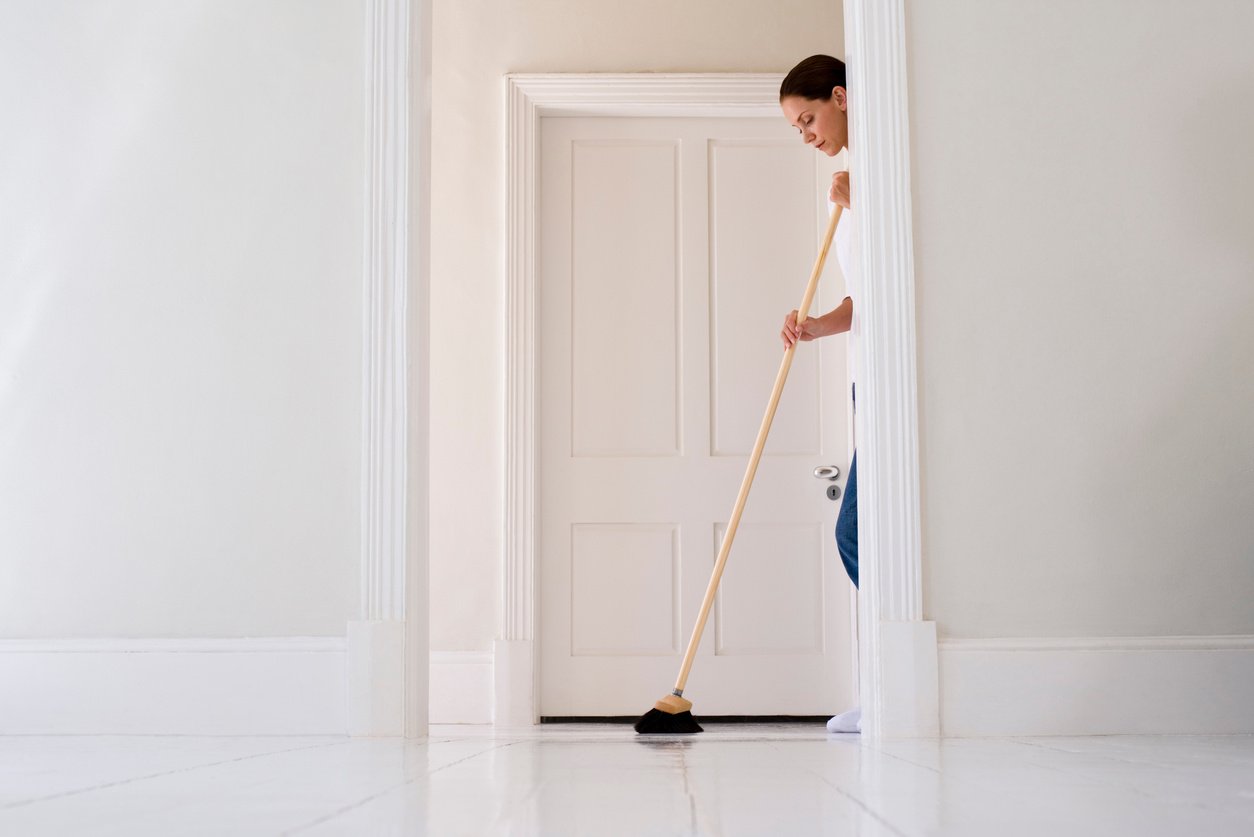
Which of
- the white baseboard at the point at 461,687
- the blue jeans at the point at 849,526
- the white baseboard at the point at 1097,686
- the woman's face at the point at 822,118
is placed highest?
the woman's face at the point at 822,118

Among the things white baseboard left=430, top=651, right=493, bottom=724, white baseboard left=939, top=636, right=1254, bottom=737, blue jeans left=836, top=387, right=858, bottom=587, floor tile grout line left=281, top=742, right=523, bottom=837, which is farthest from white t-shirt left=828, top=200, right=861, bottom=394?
white baseboard left=430, top=651, right=493, bottom=724

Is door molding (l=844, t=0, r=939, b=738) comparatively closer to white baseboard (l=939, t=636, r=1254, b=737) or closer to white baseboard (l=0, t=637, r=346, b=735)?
white baseboard (l=939, t=636, r=1254, b=737)

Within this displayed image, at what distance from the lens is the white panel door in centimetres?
380

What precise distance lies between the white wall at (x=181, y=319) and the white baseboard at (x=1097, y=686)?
116 cm

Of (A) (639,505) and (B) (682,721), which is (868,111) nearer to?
(B) (682,721)

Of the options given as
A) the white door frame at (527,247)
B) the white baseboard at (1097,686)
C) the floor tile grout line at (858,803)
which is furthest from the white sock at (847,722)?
the white door frame at (527,247)

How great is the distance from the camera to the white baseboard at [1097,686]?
2.16 meters

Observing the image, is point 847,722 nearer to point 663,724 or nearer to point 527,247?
point 663,724

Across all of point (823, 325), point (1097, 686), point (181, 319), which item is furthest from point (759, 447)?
point (181, 319)

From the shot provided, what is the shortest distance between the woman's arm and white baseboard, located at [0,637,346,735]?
1381 millimetres

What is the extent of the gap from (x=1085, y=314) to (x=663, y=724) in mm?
1260

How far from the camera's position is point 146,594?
229 centimetres

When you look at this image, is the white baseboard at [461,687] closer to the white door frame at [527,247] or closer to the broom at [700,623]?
the white door frame at [527,247]

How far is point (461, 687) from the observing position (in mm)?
3730
